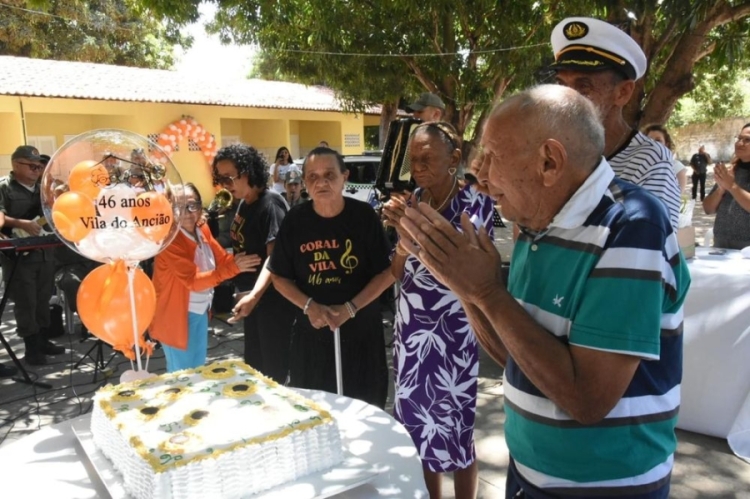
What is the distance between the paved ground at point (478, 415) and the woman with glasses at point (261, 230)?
130 cm

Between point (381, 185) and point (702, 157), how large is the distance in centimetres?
1740

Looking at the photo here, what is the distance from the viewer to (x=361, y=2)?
9125 millimetres

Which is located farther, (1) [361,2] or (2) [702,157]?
(2) [702,157]

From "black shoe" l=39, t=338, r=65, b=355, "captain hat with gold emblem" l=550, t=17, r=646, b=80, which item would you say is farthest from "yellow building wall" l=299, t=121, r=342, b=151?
"captain hat with gold emblem" l=550, t=17, r=646, b=80

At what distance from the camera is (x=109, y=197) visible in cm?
253

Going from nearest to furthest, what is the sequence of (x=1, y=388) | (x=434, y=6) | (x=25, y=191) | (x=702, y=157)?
(x=1, y=388)
(x=25, y=191)
(x=434, y=6)
(x=702, y=157)

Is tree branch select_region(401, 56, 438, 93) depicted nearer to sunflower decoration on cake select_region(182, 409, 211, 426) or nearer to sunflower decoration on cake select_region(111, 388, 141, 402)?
sunflower decoration on cake select_region(111, 388, 141, 402)

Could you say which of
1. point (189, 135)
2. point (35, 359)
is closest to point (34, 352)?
point (35, 359)

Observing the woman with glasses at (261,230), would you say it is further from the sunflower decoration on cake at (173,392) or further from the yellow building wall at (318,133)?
the yellow building wall at (318,133)

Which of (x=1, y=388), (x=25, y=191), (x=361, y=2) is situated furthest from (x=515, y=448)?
(x=361, y=2)

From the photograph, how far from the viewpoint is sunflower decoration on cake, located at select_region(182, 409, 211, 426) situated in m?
1.66

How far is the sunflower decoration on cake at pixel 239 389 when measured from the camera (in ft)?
6.10

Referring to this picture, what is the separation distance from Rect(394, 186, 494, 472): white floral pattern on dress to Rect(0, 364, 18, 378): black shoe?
4.34m

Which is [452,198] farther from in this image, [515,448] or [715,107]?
[715,107]
